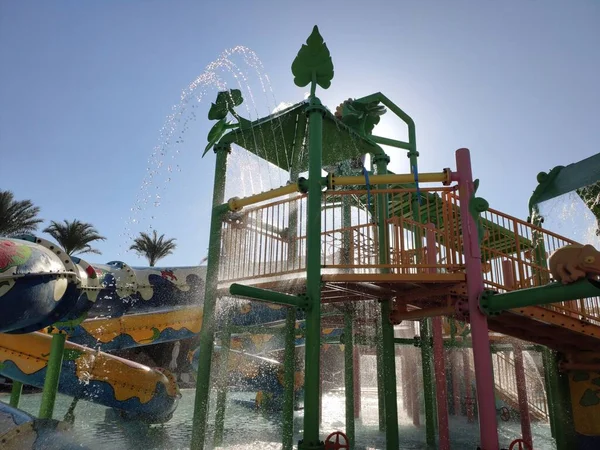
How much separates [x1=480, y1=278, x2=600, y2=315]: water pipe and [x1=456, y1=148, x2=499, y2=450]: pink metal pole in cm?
14

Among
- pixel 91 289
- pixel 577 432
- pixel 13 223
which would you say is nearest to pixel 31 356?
pixel 91 289

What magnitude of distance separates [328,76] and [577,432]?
7279 millimetres

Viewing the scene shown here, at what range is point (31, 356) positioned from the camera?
862 cm

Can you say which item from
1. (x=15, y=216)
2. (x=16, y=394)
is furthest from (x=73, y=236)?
(x=16, y=394)

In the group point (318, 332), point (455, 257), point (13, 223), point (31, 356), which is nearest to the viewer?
point (318, 332)

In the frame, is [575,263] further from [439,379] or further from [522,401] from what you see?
[522,401]

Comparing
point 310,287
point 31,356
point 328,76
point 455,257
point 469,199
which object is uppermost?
point 328,76

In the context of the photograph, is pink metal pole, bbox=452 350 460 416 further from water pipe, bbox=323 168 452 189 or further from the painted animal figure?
the painted animal figure

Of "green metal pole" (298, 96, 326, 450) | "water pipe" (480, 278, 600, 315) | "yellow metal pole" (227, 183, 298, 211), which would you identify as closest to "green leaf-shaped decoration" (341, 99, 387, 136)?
"green metal pole" (298, 96, 326, 450)

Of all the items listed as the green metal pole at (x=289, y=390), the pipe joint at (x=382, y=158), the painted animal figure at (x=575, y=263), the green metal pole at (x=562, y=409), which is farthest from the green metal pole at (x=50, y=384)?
the green metal pole at (x=562, y=409)

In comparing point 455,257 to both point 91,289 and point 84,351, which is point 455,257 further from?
point 84,351

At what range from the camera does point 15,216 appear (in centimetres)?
2280

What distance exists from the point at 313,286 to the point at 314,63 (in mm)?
3405

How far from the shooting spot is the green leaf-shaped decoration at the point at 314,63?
6.59 metres
